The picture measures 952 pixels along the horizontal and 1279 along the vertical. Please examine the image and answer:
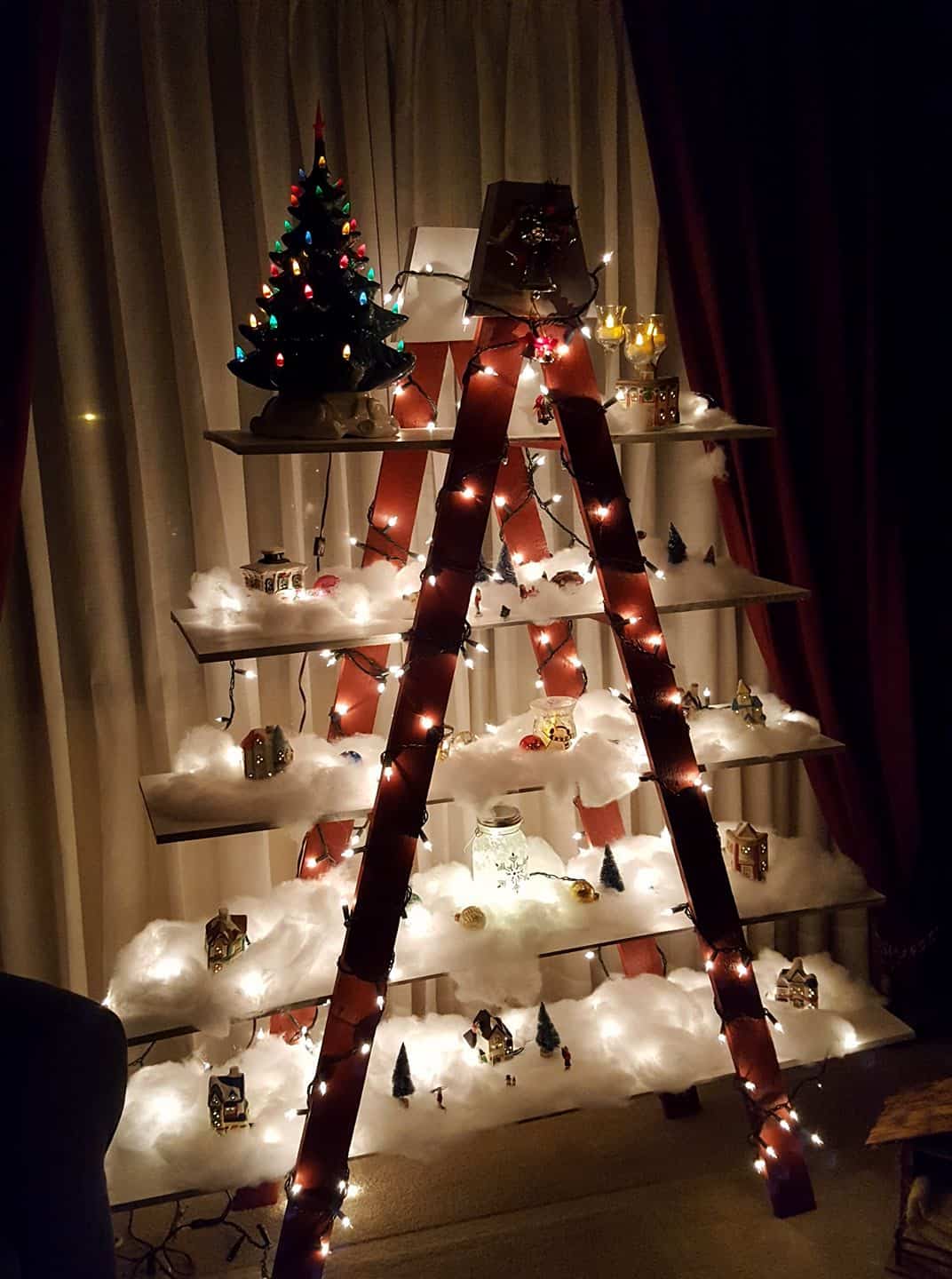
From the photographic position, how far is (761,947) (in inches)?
116

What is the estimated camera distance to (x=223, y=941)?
2135 mm

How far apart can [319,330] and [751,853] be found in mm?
1380

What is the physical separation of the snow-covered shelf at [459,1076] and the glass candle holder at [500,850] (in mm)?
372

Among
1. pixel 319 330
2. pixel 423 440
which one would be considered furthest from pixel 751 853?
pixel 319 330

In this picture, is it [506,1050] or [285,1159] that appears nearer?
[285,1159]

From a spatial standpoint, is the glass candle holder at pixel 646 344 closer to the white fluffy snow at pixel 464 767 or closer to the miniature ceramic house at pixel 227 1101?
the white fluffy snow at pixel 464 767

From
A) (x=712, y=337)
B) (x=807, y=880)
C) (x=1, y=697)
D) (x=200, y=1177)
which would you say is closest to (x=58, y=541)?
(x=1, y=697)

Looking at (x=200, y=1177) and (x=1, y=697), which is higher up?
(x=1, y=697)

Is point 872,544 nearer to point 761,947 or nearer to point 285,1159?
point 761,947

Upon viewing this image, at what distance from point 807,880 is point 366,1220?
3.65 feet

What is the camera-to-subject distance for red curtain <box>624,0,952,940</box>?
2.49m

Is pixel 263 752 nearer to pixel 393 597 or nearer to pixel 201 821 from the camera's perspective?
pixel 201 821

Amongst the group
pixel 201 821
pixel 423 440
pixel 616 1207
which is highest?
pixel 423 440

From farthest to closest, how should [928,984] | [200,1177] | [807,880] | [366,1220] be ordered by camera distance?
[928,984]
[807,880]
[366,1220]
[200,1177]
